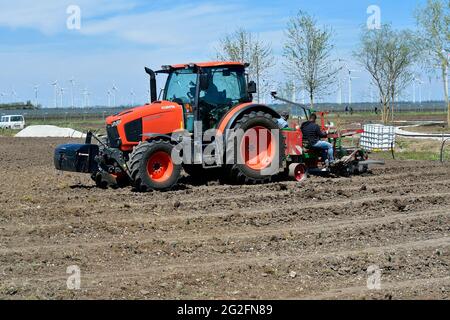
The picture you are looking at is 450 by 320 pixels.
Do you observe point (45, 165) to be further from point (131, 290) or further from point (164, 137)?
point (131, 290)

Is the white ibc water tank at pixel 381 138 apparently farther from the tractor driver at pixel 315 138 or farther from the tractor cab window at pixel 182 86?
the tractor cab window at pixel 182 86

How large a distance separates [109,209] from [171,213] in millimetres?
1022

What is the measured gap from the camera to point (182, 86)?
14.4 metres

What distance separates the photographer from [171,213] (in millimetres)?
11328

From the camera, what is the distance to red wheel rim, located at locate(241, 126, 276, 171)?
47.8 feet

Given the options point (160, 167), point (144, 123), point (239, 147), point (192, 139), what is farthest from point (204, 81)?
point (160, 167)

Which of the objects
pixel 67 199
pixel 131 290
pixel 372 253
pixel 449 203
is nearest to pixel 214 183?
pixel 67 199

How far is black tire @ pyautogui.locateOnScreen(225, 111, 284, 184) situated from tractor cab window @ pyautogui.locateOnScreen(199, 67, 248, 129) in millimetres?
474

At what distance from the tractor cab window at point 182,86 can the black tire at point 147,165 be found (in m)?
1.15

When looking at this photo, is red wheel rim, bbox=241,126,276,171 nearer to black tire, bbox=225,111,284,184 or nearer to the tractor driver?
black tire, bbox=225,111,284,184

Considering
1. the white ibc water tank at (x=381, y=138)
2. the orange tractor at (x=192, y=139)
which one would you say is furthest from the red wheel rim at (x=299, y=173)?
the white ibc water tank at (x=381, y=138)

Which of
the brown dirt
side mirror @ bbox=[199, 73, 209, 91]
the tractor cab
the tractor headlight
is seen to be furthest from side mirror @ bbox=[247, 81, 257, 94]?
the tractor headlight

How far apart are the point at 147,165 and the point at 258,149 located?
8.94 ft

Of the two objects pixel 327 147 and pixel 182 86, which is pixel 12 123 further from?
pixel 327 147
